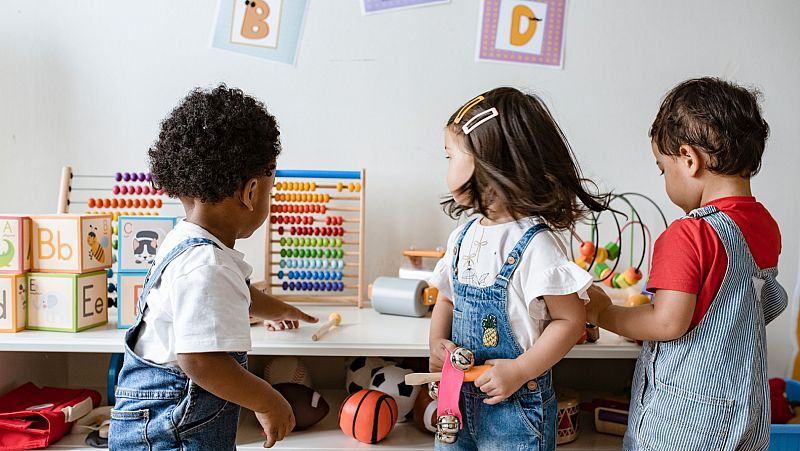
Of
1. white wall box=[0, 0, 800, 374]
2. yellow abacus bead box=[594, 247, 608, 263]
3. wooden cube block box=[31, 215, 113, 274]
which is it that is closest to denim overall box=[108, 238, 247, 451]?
wooden cube block box=[31, 215, 113, 274]

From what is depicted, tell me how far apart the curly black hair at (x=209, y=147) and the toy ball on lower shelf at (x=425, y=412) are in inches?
28.9

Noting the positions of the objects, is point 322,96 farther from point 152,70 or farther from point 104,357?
point 104,357

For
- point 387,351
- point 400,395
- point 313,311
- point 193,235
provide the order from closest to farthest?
point 193,235, point 387,351, point 400,395, point 313,311

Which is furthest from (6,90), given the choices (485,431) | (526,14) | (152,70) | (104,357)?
(485,431)

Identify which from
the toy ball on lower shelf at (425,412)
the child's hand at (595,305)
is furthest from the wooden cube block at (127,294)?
the child's hand at (595,305)

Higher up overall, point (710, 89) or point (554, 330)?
point (710, 89)

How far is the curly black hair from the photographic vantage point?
1.11 meters

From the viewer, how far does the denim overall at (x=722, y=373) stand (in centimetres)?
117

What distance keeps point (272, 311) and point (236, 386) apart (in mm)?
384

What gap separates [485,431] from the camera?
122 cm

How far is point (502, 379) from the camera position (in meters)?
1.15

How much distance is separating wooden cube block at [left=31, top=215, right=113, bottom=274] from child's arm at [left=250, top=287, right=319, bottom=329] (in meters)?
0.43

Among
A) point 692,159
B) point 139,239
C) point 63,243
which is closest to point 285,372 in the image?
point 139,239

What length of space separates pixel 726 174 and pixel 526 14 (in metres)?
0.93
